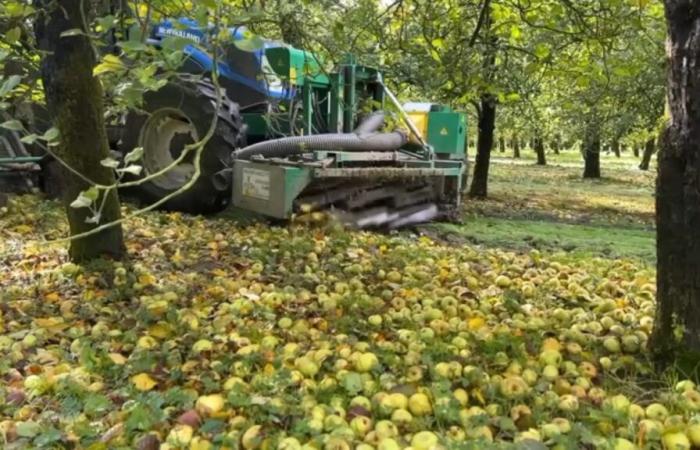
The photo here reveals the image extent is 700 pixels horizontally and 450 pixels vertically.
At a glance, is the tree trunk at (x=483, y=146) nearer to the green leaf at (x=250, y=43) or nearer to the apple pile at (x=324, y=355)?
the apple pile at (x=324, y=355)

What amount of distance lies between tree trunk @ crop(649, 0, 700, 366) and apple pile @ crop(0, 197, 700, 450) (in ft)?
0.87

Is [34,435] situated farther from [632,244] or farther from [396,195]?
[632,244]

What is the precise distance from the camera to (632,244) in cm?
757

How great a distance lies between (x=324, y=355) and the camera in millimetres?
3055

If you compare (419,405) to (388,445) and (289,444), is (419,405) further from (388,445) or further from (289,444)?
(289,444)

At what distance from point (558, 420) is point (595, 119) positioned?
19915mm

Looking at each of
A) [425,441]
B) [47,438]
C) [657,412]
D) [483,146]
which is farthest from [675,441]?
[483,146]

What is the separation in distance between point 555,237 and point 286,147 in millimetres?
3560

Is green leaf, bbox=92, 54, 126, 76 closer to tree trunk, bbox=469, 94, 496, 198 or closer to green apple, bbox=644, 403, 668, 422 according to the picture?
green apple, bbox=644, 403, 668, 422

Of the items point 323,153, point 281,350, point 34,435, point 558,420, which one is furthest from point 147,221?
point 558,420

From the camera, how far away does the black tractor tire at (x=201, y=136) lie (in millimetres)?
6305

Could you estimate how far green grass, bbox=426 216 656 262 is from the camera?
6.86 m

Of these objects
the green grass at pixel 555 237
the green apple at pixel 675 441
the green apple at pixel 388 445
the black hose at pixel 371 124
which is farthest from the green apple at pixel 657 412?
the black hose at pixel 371 124

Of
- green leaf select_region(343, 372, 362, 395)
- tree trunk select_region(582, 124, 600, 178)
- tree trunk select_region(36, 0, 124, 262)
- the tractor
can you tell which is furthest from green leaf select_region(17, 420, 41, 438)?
tree trunk select_region(582, 124, 600, 178)
